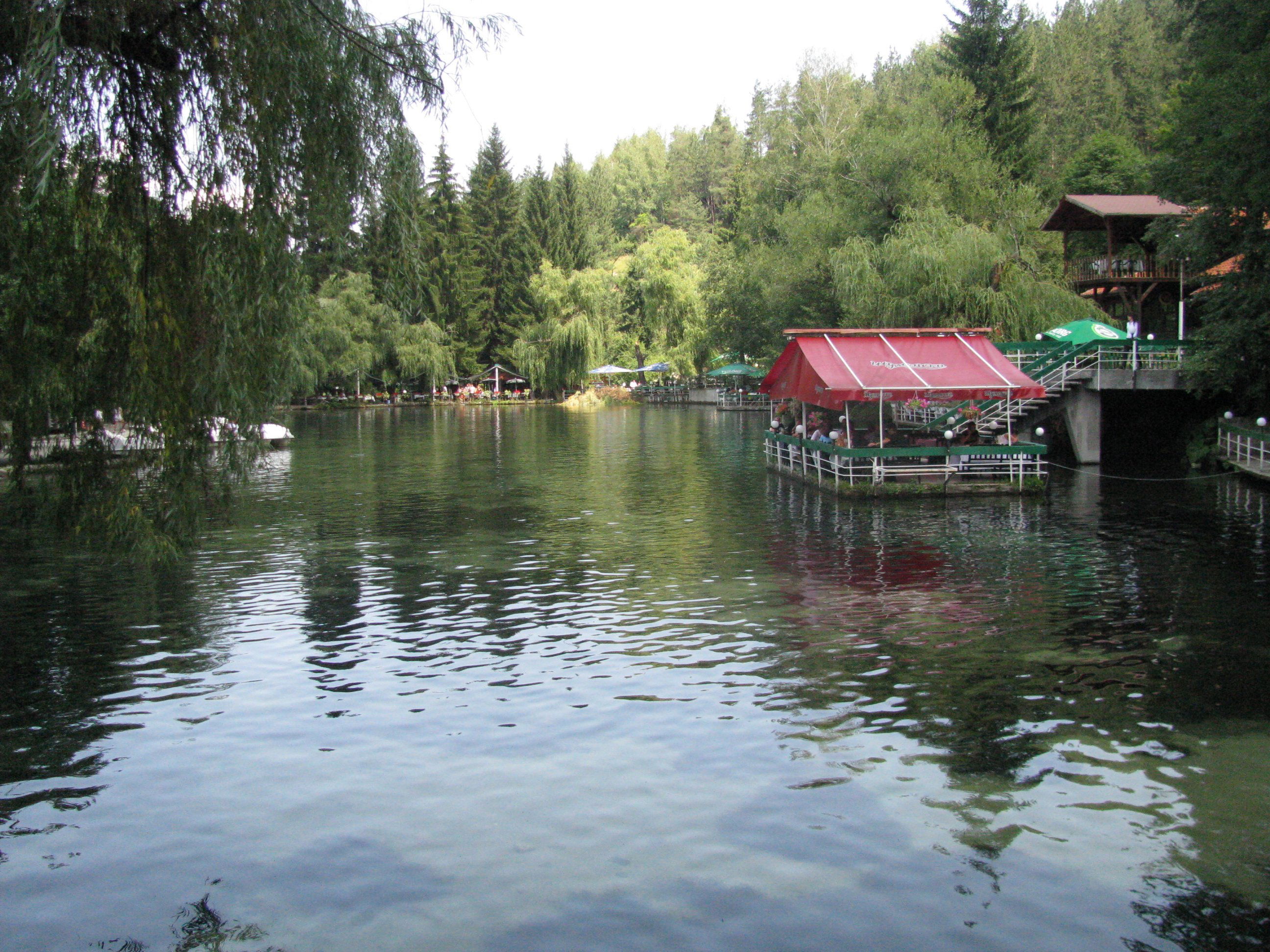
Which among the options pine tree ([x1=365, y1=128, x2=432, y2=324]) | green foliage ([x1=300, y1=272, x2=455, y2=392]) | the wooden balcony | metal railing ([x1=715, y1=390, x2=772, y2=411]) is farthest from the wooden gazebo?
green foliage ([x1=300, y1=272, x2=455, y2=392])

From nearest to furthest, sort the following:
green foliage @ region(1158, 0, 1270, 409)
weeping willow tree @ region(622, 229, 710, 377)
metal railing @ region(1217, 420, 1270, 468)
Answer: green foliage @ region(1158, 0, 1270, 409), metal railing @ region(1217, 420, 1270, 468), weeping willow tree @ region(622, 229, 710, 377)

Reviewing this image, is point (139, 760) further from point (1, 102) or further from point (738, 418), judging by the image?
point (738, 418)

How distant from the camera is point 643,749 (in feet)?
27.4

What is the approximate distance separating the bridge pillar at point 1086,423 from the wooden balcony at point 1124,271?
10.6 meters

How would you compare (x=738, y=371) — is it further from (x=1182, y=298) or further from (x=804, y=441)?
(x=804, y=441)

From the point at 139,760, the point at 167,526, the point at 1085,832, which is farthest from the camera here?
the point at 167,526

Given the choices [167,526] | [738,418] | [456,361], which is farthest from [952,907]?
[456,361]

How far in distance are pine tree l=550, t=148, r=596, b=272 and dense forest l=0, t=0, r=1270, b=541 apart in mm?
5229

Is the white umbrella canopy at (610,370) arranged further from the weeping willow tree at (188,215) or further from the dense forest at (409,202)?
the weeping willow tree at (188,215)

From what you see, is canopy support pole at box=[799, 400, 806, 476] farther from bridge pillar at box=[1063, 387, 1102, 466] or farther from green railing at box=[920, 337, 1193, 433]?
bridge pillar at box=[1063, 387, 1102, 466]

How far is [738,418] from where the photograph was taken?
58.8 metres

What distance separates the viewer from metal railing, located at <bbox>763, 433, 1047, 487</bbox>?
23438 millimetres

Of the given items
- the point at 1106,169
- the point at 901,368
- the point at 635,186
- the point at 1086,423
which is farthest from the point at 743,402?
the point at 635,186

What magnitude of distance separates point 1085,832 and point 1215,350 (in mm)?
23225
